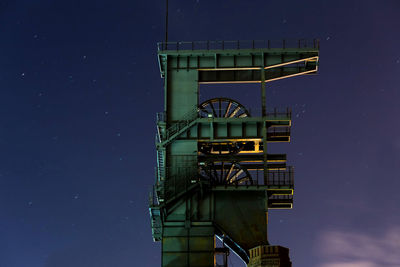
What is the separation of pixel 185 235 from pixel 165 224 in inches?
57.0

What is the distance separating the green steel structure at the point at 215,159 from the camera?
5266 cm

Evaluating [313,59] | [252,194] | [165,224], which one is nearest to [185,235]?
[165,224]

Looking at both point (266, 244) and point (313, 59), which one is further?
point (313, 59)

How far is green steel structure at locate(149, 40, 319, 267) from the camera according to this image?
52656 millimetres

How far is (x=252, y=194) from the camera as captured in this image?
5356 centimetres

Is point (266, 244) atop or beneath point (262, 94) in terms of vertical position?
beneath

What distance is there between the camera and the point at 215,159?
55625mm

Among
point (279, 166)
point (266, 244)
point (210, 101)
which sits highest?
point (210, 101)

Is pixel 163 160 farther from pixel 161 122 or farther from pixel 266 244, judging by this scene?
pixel 266 244

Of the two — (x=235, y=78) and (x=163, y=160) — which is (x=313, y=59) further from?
(x=163, y=160)

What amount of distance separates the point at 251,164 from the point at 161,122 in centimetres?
646

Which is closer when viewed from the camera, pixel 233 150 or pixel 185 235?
pixel 185 235

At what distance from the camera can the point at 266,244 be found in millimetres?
52188

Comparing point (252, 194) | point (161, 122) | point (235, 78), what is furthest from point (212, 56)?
point (252, 194)
